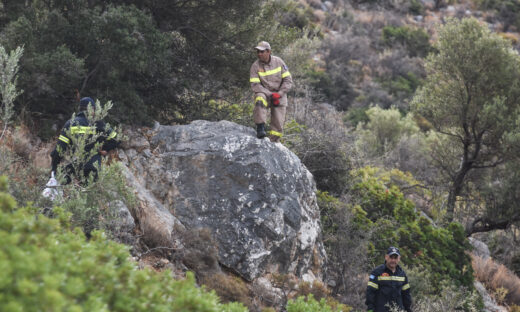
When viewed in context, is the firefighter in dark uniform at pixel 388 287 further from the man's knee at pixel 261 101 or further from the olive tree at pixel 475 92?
the olive tree at pixel 475 92

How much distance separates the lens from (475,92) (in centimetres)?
1382

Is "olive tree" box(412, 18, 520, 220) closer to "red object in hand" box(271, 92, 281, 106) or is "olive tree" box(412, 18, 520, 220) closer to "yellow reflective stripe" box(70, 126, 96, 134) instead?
"red object in hand" box(271, 92, 281, 106)

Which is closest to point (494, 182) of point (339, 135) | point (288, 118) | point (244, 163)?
point (339, 135)

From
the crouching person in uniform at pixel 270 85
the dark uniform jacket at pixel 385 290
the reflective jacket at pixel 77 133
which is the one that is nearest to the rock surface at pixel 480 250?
the dark uniform jacket at pixel 385 290

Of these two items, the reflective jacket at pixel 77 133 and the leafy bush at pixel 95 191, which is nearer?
the leafy bush at pixel 95 191

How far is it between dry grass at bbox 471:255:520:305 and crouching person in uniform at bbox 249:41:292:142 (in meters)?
7.53

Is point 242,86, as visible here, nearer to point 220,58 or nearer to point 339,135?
point 220,58

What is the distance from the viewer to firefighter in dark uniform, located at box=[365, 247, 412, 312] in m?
5.87

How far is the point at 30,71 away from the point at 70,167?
8.09 ft

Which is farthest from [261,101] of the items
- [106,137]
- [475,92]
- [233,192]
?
[475,92]

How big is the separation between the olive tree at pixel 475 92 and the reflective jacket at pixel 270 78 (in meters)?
8.08

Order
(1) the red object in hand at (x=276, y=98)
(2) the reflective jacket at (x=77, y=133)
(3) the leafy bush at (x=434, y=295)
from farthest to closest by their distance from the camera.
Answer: (3) the leafy bush at (x=434, y=295), (1) the red object in hand at (x=276, y=98), (2) the reflective jacket at (x=77, y=133)

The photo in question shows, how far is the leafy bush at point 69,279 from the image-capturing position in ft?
6.48

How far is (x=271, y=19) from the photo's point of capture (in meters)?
9.91
